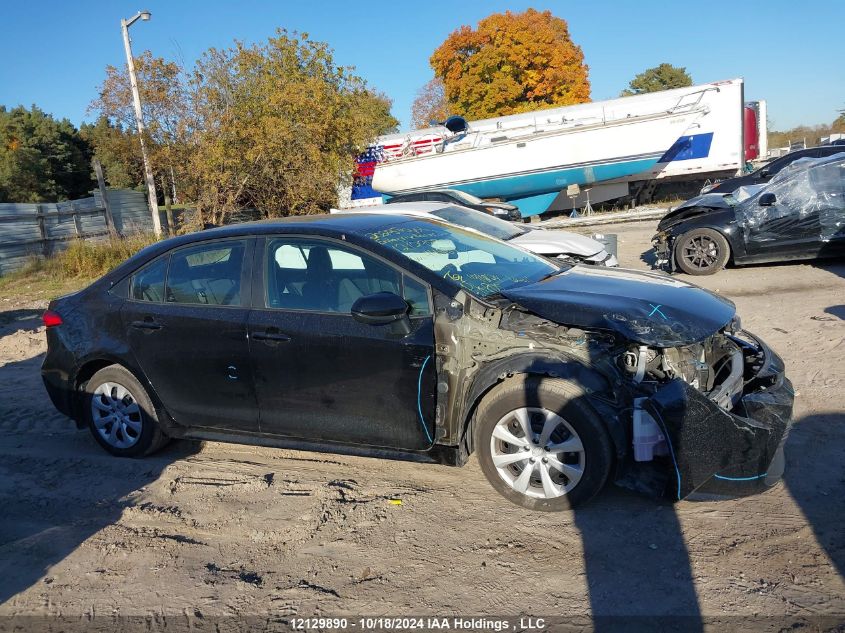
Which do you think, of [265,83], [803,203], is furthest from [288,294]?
[265,83]

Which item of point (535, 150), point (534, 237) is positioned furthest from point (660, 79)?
point (534, 237)

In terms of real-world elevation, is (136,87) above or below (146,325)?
above

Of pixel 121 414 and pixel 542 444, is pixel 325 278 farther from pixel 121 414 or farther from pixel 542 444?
pixel 121 414

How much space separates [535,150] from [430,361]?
60.4 feet

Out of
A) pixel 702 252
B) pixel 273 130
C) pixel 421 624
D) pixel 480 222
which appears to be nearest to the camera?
pixel 421 624

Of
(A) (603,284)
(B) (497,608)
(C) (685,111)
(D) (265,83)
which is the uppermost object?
(D) (265,83)

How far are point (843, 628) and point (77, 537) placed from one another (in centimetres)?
394

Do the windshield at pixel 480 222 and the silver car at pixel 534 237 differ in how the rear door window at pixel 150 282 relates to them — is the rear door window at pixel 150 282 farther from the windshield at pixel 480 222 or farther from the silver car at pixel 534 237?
the windshield at pixel 480 222

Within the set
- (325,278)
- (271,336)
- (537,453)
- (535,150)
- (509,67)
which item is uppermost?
(509,67)

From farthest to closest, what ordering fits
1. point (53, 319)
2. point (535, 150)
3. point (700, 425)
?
point (535, 150), point (53, 319), point (700, 425)

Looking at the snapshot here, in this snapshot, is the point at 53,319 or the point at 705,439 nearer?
the point at 705,439

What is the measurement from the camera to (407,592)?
3219 mm

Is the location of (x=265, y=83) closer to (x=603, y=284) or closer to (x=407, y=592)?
(x=603, y=284)

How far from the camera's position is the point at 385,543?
3666 mm
